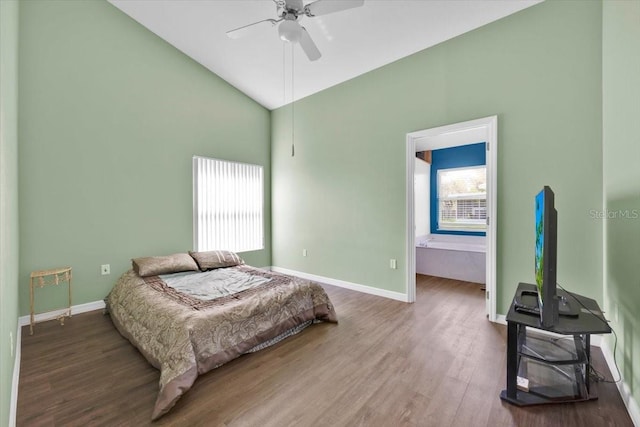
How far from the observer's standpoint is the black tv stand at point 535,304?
69.7 inches

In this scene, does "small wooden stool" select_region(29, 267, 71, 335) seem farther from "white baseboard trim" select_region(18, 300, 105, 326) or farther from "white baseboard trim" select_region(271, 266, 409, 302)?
"white baseboard trim" select_region(271, 266, 409, 302)

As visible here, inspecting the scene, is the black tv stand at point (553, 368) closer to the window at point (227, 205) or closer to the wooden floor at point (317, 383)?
the wooden floor at point (317, 383)

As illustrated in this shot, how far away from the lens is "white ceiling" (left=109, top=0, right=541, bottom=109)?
2854 millimetres

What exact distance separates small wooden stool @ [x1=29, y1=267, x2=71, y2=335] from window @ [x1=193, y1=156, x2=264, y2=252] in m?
1.55

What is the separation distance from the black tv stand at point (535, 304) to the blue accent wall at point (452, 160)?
11.9 feet

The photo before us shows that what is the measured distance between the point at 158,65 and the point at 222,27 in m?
1.15

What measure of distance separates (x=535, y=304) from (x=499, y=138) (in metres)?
1.82

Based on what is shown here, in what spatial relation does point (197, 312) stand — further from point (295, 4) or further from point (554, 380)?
point (554, 380)

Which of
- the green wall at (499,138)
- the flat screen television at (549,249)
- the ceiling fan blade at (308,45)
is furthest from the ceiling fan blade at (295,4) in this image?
the flat screen television at (549,249)

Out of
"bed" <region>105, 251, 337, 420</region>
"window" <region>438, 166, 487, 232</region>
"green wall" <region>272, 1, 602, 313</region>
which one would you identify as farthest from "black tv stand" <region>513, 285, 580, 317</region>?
"window" <region>438, 166, 487, 232</region>

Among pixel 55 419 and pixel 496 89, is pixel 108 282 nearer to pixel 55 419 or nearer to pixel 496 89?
pixel 55 419

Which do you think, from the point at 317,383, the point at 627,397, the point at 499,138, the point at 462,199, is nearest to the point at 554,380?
the point at 627,397

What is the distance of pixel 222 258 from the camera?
3.89 meters

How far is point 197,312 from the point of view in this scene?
2.21 meters
